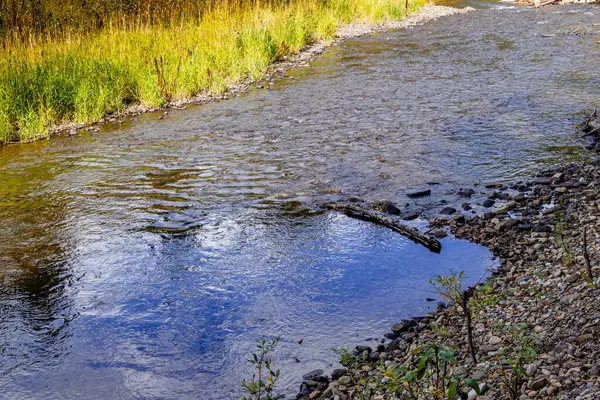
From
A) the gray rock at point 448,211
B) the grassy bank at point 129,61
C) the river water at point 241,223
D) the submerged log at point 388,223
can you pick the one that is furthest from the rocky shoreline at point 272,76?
the gray rock at point 448,211

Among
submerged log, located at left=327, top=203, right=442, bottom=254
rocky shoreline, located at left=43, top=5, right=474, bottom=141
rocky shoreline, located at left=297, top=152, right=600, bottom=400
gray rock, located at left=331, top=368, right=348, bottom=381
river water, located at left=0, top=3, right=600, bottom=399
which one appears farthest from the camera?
rocky shoreline, located at left=43, top=5, right=474, bottom=141

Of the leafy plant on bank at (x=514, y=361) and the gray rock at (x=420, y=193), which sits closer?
the leafy plant on bank at (x=514, y=361)

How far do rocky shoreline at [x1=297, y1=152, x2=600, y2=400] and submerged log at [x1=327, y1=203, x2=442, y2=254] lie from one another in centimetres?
26

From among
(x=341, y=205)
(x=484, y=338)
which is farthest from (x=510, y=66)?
(x=484, y=338)

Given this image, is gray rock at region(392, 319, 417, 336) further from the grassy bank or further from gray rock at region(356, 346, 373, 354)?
the grassy bank

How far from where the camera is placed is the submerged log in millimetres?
5426

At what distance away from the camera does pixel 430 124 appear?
9328mm

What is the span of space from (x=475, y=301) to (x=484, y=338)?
1.73 feet

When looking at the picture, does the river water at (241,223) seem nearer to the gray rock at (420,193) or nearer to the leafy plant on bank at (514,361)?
Answer: the gray rock at (420,193)

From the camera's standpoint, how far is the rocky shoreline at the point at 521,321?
3.23 m

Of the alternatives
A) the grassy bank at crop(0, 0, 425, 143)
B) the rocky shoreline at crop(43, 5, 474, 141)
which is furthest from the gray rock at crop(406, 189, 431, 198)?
the grassy bank at crop(0, 0, 425, 143)

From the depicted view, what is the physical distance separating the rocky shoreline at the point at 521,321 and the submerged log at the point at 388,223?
264 mm

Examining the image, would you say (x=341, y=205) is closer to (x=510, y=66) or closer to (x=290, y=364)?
(x=290, y=364)

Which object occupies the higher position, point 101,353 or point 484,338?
point 484,338
